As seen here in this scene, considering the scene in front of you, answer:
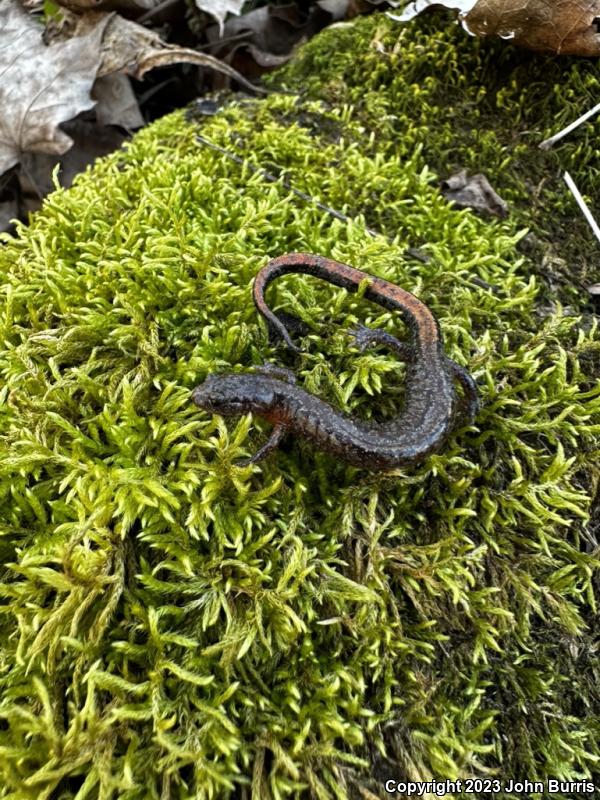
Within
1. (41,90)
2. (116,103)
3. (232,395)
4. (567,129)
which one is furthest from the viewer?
(116,103)

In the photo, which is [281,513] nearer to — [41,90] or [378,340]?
[378,340]

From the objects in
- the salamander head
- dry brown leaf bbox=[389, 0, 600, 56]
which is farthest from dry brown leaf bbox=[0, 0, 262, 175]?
the salamander head

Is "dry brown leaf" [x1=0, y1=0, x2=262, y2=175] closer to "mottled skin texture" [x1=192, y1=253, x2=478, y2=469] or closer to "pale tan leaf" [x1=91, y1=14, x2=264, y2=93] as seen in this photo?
"pale tan leaf" [x1=91, y1=14, x2=264, y2=93]

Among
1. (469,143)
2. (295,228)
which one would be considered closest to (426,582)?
(295,228)

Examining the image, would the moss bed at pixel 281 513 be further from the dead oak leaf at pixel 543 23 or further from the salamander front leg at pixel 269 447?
the dead oak leaf at pixel 543 23

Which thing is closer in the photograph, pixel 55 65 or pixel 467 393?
pixel 467 393

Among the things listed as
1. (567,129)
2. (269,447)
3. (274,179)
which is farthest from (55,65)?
A: (567,129)

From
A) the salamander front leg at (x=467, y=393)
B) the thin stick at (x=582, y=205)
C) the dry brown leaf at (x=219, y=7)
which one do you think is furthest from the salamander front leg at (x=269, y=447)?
the dry brown leaf at (x=219, y=7)
